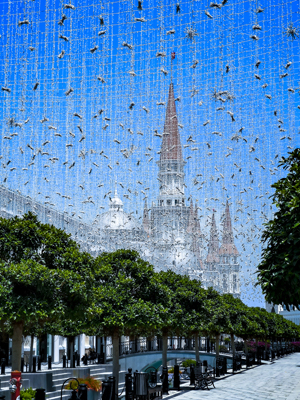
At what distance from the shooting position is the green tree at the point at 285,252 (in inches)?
542

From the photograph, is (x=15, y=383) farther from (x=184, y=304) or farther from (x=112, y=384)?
(x=184, y=304)

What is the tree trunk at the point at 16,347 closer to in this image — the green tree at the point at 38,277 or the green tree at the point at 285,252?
the green tree at the point at 38,277

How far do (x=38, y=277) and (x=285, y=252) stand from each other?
6.36 m

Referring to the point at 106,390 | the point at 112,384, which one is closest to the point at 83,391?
the point at 106,390

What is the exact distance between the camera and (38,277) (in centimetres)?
1476

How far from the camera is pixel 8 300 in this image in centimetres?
1466

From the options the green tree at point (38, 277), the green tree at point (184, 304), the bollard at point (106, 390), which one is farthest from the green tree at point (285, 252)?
the green tree at point (184, 304)

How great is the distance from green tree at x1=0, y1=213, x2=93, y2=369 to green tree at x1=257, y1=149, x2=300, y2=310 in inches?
202

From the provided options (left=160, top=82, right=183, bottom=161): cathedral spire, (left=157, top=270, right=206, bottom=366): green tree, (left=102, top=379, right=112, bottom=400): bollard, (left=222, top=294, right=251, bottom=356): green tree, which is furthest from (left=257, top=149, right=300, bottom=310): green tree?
(left=160, top=82, right=183, bottom=161): cathedral spire

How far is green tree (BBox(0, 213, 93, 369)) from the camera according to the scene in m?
14.7

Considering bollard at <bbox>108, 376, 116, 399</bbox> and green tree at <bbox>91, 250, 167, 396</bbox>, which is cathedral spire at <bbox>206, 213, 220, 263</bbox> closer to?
green tree at <bbox>91, 250, 167, 396</bbox>

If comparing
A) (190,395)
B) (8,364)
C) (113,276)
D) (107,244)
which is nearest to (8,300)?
(113,276)

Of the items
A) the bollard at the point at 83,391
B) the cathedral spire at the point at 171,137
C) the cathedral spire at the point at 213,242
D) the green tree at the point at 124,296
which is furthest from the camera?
the cathedral spire at the point at 213,242

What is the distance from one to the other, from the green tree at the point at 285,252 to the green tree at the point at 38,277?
5118mm
